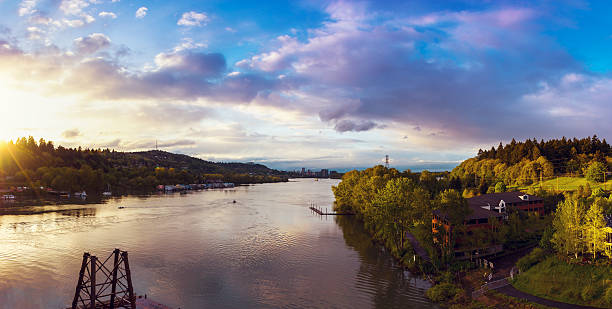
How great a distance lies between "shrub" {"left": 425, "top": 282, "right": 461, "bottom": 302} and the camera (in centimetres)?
4309

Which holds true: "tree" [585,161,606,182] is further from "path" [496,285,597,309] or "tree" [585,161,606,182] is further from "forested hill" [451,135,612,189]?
"path" [496,285,597,309]

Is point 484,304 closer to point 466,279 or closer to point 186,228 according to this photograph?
point 466,279

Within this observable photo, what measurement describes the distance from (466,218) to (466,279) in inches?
531

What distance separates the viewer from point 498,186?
119000mm

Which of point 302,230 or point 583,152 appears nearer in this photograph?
point 302,230

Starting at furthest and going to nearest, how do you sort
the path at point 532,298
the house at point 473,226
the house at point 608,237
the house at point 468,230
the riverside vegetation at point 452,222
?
the house at point 473,226, the house at point 468,230, the riverside vegetation at point 452,222, the house at point 608,237, the path at point 532,298

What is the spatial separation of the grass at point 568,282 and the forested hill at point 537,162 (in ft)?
293

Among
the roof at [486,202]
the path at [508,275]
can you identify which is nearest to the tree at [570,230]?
the path at [508,275]

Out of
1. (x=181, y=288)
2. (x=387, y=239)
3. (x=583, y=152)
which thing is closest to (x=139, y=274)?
(x=181, y=288)

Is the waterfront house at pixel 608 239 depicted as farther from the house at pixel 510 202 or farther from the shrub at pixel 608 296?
the house at pixel 510 202

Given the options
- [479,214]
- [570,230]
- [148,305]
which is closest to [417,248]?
[479,214]

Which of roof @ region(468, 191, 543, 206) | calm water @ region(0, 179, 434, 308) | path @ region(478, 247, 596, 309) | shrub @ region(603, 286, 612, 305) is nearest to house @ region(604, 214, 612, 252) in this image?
shrub @ region(603, 286, 612, 305)

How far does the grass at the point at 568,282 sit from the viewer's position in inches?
1480

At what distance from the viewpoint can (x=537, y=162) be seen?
141m
